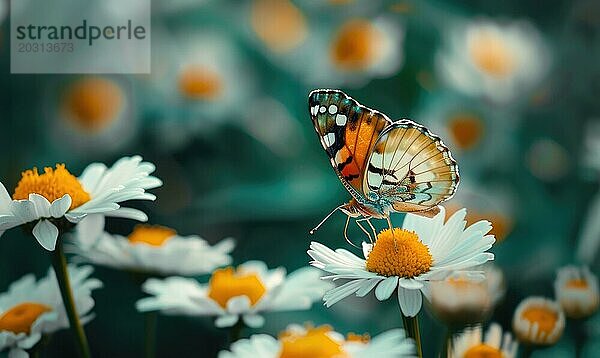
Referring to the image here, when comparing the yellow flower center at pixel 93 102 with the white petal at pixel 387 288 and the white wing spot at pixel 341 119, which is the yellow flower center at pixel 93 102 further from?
the white petal at pixel 387 288

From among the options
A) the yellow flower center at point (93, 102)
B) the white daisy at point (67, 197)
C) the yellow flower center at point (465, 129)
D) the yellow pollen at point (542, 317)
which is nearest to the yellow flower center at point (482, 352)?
the yellow pollen at point (542, 317)

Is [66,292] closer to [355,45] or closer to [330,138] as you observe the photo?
[330,138]

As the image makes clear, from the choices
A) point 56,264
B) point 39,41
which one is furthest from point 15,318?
point 39,41

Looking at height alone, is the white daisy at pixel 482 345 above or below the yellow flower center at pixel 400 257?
below

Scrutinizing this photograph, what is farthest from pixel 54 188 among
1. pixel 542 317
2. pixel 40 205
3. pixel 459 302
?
pixel 542 317

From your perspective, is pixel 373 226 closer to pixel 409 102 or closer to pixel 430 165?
pixel 430 165

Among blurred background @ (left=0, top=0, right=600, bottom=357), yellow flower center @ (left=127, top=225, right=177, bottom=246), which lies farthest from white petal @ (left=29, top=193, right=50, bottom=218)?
blurred background @ (left=0, top=0, right=600, bottom=357)

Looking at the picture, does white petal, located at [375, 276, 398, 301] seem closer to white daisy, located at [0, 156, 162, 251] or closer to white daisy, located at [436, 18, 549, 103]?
white daisy, located at [0, 156, 162, 251]
